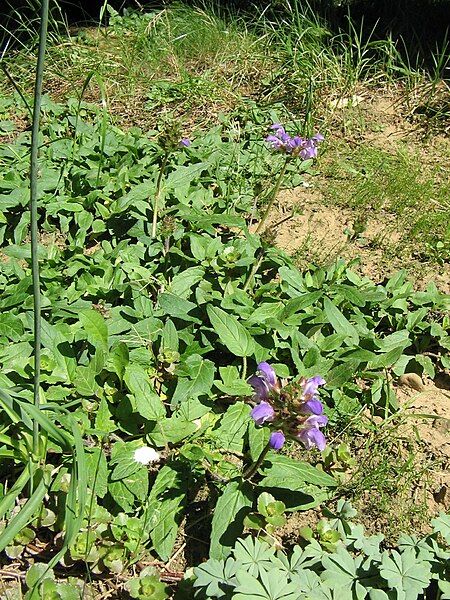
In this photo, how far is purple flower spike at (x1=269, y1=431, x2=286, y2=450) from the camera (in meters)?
1.91

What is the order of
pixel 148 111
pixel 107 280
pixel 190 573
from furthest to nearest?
Answer: pixel 148 111
pixel 107 280
pixel 190 573

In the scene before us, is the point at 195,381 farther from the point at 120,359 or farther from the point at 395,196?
the point at 395,196

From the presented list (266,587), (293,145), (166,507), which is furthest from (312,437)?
(293,145)

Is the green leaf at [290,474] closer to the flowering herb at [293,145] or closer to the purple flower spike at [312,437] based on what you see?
the purple flower spike at [312,437]

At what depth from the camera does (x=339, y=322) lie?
2.71 metres

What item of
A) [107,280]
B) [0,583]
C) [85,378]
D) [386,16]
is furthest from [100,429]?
[386,16]

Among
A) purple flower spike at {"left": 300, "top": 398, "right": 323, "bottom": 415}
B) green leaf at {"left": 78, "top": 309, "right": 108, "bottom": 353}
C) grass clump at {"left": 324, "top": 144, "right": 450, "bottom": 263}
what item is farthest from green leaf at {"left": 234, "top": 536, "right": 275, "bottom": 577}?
grass clump at {"left": 324, "top": 144, "right": 450, "bottom": 263}

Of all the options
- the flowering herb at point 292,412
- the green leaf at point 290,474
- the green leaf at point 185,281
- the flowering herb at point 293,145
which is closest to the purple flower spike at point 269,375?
the flowering herb at point 292,412

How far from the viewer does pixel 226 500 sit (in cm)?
213

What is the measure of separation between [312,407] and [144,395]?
703mm

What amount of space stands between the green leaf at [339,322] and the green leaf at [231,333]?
0.36m

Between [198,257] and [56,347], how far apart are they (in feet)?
2.51

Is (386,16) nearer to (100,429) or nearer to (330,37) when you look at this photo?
(330,37)

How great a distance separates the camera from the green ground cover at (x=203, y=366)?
199 cm
